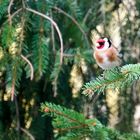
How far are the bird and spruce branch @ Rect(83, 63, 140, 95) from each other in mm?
360

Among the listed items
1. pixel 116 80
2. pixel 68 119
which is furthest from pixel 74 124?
pixel 116 80

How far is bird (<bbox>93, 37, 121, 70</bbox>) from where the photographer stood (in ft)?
4.67

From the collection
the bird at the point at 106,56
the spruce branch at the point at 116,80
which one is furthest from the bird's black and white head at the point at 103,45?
the spruce branch at the point at 116,80

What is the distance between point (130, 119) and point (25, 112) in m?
0.42

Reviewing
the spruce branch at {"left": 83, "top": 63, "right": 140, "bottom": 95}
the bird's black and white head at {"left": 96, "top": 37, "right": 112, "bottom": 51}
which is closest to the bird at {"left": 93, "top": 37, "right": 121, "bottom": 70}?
the bird's black and white head at {"left": 96, "top": 37, "right": 112, "bottom": 51}

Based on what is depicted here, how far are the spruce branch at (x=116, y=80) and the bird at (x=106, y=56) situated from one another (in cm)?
36

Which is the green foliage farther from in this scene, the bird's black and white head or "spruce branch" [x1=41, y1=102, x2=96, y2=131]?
the bird's black and white head

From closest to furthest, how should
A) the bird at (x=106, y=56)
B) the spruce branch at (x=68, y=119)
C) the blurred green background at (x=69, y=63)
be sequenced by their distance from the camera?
the spruce branch at (x=68, y=119) → the bird at (x=106, y=56) → the blurred green background at (x=69, y=63)

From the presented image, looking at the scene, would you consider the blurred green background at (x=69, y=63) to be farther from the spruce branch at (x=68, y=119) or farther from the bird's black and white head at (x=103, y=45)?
the spruce branch at (x=68, y=119)

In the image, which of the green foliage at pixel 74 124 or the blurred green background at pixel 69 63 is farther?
the blurred green background at pixel 69 63

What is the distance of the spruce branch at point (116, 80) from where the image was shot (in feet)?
3.32

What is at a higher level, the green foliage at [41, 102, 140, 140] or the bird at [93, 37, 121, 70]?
the bird at [93, 37, 121, 70]

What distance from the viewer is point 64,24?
181cm

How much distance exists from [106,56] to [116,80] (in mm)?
429
